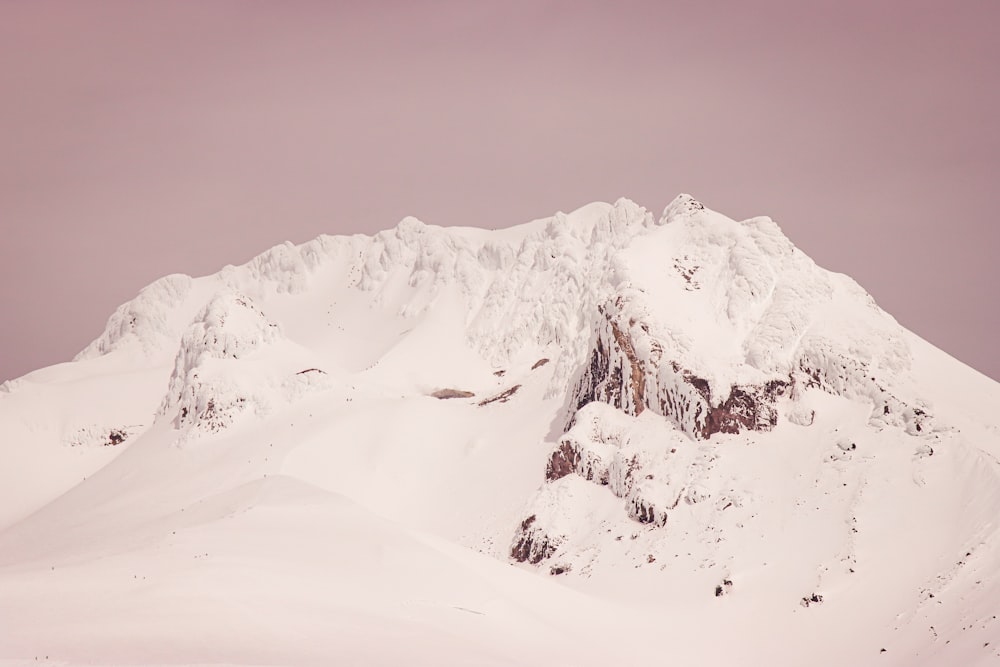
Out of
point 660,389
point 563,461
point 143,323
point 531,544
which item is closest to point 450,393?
point 563,461

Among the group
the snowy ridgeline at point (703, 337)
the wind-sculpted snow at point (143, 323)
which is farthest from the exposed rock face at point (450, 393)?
the wind-sculpted snow at point (143, 323)

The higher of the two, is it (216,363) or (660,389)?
(660,389)

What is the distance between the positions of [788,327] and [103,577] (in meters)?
39.7

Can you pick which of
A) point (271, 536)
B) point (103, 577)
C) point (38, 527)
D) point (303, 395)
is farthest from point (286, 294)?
point (103, 577)

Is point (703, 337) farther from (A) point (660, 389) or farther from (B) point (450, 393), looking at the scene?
(B) point (450, 393)

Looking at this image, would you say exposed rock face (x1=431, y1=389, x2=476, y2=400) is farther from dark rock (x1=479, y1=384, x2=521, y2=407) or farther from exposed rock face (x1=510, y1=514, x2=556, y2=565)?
exposed rock face (x1=510, y1=514, x2=556, y2=565)

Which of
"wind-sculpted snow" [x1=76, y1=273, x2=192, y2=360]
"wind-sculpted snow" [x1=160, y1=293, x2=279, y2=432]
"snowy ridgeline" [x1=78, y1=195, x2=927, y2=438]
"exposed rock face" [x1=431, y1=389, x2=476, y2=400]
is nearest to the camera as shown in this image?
"snowy ridgeline" [x1=78, y1=195, x2=927, y2=438]

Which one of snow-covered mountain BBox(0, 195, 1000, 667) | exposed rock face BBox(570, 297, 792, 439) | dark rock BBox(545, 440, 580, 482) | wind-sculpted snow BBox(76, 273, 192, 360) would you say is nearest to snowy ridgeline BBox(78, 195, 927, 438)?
exposed rock face BBox(570, 297, 792, 439)

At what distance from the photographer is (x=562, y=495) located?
1999 inches

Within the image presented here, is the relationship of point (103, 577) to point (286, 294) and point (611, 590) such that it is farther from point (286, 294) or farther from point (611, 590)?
point (286, 294)

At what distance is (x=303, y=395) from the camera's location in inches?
2790

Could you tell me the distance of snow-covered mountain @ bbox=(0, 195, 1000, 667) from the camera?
2608 cm

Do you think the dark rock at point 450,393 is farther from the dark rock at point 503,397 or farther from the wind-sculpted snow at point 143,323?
the wind-sculpted snow at point 143,323

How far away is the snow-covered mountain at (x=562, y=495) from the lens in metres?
26.1
